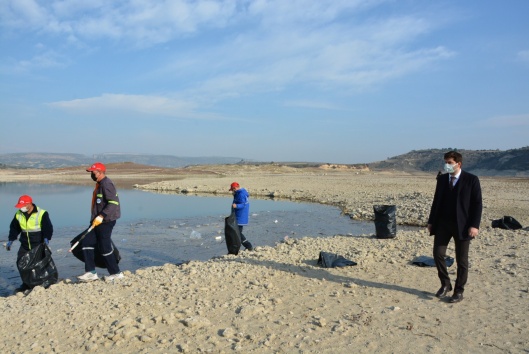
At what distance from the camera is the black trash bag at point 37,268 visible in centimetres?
605

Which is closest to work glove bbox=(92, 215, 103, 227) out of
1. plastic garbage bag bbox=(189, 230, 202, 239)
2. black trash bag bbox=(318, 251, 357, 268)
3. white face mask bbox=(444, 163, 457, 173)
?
black trash bag bbox=(318, 251, 357, 268)

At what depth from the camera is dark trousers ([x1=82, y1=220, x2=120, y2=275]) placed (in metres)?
6.22

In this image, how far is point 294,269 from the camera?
6.57 m

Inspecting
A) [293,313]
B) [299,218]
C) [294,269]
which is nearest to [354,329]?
[293,313]

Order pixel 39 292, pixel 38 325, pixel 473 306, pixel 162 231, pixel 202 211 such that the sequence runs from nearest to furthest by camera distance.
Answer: pixel 38 325 → pixel 473 306 → pixel 39 292 → pixel 162 231 → pixel 202 211

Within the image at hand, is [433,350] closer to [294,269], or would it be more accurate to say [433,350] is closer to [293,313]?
[293,313]

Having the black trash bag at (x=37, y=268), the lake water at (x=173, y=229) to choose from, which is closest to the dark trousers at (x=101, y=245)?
the black trash bag at (x=37, y=268)

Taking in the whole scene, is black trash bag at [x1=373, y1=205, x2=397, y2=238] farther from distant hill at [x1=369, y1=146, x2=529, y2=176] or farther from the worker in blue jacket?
distant hill at [x1=369, y1=146, x2=529, y2=176]

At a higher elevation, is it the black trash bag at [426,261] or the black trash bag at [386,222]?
the black trash bag at [386,222]

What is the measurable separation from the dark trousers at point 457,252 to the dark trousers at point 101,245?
469 centimetres

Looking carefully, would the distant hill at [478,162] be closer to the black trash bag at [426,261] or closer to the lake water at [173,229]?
the lake water at [173,229]

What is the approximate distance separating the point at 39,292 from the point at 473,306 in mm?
5786

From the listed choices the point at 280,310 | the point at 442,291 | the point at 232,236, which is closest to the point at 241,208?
the point at 232,236

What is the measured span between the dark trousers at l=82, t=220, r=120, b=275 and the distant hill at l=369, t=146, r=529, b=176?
42.3 m
